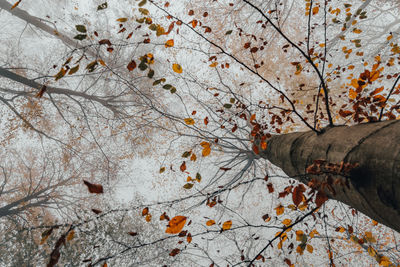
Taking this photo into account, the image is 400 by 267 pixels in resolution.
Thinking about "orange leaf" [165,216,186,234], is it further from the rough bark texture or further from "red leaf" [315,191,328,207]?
the rough bark texture

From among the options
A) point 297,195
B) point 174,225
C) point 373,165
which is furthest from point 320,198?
point 174,225

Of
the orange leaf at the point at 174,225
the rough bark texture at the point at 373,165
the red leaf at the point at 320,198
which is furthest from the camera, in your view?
the orange leaf at the point at 174,225

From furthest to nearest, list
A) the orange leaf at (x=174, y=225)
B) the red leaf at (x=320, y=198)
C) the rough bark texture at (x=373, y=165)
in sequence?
1. the orange leaf at (x=174, y=225)
2. the red leaf at (x=320, y=198)
3. the rough bark texture at (x=373, y=165)

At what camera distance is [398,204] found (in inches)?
28.0

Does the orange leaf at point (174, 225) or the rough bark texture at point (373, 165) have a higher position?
the rough bark texture at point (373, 165)

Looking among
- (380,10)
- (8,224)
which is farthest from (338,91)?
(8,224)

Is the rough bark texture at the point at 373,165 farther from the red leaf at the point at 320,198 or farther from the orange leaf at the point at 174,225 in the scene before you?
the orange leaf at the point at 174,225

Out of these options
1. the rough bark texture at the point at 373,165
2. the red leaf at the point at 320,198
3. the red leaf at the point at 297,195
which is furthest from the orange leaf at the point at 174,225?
the rough bark texture at the point at 373,165

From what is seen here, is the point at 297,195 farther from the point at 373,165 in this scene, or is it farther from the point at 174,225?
the point at 174,225

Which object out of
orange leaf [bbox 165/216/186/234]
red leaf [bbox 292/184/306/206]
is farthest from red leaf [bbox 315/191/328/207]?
orange leaf [bbox 165/216/186/234]

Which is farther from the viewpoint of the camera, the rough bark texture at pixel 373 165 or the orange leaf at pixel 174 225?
the orange leaf at pixel 174 225

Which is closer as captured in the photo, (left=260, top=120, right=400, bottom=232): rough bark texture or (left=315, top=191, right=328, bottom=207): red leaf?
(left=260, top=120, right=400, bottom=232): rough bark texture

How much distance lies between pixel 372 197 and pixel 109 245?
8237 millimetres

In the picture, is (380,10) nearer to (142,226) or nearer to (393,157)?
(393,157)
